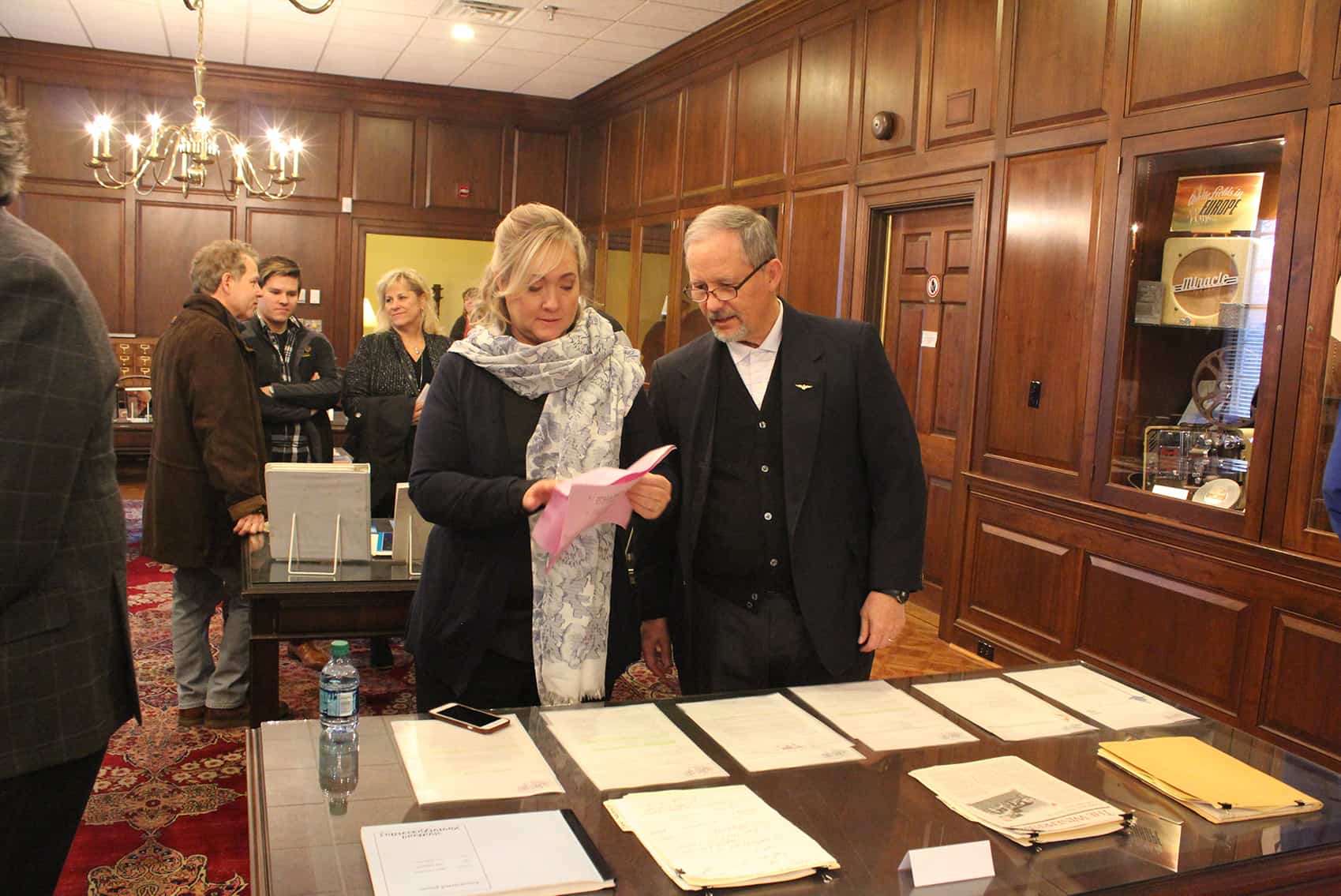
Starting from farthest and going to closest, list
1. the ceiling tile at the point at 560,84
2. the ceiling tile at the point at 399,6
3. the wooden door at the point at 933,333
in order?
the ceiling tile at the point at 560,84 < the ceiling tile at the point at 399,6 < the wooden door at the point at 933,333

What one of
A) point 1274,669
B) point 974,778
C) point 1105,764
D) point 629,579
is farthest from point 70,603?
point 1274,669

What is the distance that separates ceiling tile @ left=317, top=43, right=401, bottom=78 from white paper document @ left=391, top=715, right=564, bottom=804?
780 cm

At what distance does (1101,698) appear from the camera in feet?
6.66

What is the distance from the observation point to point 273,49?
858 cm

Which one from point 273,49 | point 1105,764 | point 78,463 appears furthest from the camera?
point 273,49

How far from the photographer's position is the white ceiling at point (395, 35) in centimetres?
709

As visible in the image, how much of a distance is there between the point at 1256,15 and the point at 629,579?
301cm

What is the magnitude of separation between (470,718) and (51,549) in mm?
652

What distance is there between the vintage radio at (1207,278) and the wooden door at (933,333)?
128 centimetres

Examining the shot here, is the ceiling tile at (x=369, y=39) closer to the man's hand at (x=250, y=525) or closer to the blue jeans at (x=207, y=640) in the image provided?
the blue jeans at (x=207, y=640)

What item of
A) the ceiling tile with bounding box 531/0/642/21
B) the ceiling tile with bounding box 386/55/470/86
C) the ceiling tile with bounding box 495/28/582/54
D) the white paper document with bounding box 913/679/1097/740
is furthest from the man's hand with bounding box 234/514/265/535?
the ceiling tile with bounding box 386/55/470/86

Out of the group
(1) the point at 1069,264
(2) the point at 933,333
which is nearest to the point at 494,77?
(2) the point at 933,333

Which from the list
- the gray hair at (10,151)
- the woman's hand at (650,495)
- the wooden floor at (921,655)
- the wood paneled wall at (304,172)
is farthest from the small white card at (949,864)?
the wood paneled wall at (304,172)

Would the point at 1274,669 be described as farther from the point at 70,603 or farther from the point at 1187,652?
the point at 70,603
